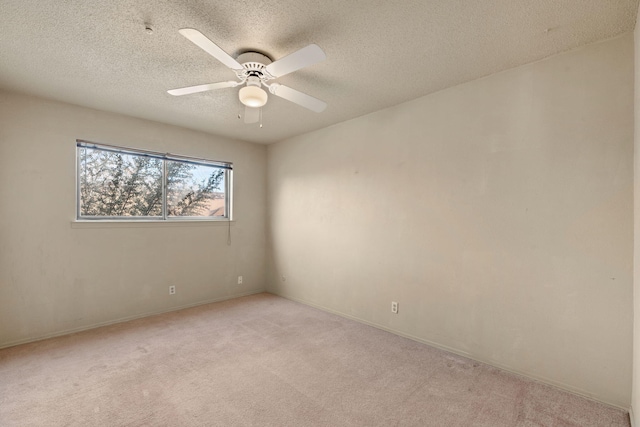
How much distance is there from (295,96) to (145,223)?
2.62 metres

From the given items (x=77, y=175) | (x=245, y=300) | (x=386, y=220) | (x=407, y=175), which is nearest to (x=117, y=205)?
(x=77, y=175)

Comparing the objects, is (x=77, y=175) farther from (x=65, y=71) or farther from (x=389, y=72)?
(x=389, y=72)

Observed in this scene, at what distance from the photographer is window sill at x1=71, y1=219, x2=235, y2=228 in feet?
10.4

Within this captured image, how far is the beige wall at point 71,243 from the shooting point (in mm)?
2777

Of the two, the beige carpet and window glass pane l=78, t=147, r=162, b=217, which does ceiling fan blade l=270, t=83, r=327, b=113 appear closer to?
the beige carpet

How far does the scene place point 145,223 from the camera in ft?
11.8

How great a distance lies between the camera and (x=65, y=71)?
2.36 m

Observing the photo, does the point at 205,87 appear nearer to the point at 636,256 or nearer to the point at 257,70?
the point at 257,70

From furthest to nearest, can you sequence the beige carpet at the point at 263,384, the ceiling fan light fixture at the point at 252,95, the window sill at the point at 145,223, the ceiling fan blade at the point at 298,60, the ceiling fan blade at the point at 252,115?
the window sill at the point at 145,223
the ceiling fan blade at the point at 252,115
the ceiling fan light fixture at the point at 252,95
the beige carpet at the point at 263,384
the ceiling fan blade at the point at 298,60

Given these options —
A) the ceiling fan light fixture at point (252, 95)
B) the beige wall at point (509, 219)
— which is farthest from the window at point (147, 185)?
the ceiling fan light fixture at point (252, 95)

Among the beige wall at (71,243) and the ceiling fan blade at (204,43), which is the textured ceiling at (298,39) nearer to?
the ceiling fan blade at (204,43)

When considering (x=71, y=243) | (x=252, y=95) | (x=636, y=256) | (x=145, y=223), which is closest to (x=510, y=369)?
(x=636, y=256)

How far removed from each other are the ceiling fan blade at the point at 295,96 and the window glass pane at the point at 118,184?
239 centimetres

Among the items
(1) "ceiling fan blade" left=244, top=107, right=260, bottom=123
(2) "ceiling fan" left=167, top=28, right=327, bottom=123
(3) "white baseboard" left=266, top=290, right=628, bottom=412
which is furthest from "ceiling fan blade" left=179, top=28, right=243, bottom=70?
(3) "white baseboard" left=266, top=290, right=628, bottom=412
